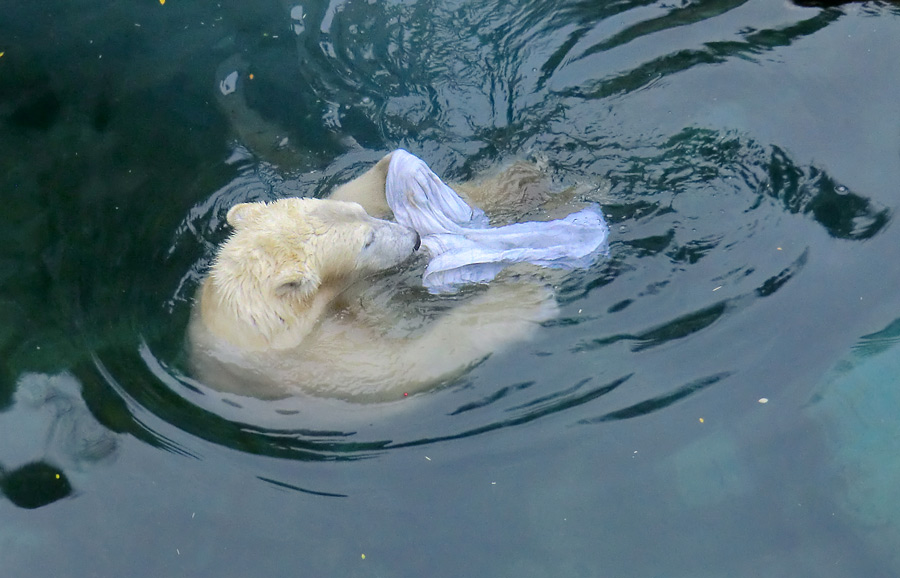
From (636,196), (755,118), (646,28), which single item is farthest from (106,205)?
(755,118)

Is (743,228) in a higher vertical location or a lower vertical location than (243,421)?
higher

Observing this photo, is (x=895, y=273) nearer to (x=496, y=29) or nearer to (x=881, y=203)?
(x=881, y=203)

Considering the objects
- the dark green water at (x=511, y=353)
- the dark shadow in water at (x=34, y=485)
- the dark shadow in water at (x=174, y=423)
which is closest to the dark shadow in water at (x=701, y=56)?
the dark green water at (x=511, y=353)

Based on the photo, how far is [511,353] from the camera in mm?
3773

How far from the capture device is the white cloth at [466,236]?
3.80m

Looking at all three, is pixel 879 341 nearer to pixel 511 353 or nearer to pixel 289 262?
pixel 511 353

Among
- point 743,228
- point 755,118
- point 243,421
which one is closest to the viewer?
point 243,421

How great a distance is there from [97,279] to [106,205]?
1.64 feet

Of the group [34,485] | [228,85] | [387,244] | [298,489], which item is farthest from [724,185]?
[34,485]

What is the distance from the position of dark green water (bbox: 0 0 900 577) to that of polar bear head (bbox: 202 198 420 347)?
0.43m

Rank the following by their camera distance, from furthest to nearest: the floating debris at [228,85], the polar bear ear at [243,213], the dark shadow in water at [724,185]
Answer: the floating debris at [228,85]
the dark shadow in water at [724,185]
the polar bear ear at [243,213]

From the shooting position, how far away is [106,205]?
4.20 metres

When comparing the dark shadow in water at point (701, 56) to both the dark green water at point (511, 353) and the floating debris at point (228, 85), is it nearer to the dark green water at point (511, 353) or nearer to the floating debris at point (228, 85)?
the dark green water at point (511, 353)

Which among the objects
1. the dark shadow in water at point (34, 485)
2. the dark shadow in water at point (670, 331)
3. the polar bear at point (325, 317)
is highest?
the polar bear at point (325, 317)
